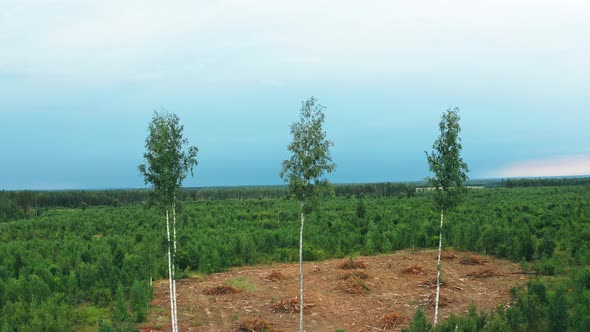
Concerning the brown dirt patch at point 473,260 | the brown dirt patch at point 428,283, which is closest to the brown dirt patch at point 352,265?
the brown dirt patch at point 428,283

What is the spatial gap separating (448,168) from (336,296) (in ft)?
21.0

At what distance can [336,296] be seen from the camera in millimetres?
15609

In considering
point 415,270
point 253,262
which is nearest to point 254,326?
point 415,270

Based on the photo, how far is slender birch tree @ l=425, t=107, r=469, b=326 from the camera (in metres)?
11.8

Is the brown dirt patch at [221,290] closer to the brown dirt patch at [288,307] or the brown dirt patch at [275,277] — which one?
the brown dirt patch at [275,277]

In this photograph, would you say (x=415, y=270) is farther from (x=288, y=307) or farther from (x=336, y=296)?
(x=288, y=307)

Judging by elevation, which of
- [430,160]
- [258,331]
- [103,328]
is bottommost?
[258,331]

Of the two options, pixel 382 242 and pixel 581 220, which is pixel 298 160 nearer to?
pixel 382 242

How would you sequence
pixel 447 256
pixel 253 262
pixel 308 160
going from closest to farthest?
pixel 308 160 → pixel 447 256 → pixel 253 262

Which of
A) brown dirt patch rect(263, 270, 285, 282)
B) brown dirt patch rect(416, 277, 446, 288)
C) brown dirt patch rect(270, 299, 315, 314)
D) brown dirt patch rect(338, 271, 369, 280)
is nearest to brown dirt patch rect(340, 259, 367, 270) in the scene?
brown dirt patch rect(338, 271, 369, 280)

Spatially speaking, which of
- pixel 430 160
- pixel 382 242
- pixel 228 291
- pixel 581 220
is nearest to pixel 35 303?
pixel 228 291

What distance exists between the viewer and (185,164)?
466 inches

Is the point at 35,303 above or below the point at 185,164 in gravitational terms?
below

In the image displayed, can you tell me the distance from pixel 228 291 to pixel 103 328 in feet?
19.7
